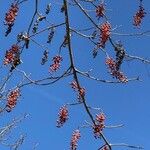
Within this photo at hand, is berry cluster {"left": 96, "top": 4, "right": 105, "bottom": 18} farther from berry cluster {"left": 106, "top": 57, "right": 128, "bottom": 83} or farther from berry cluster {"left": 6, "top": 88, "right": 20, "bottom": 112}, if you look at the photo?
berry cluster {"left": 6, "top": 88, "right": 20, "bottom": 112}

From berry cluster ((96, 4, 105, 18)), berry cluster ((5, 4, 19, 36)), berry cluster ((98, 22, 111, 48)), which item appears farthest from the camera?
berry cluster ((96, 4, 105, 18))

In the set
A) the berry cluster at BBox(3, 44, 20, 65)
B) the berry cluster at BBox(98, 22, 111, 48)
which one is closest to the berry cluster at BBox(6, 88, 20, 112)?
the berry cluster at BBox(3, 44, 20, 65)

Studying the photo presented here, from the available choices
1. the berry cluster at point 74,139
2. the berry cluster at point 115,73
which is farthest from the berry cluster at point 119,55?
the berry cluster at point 74,139

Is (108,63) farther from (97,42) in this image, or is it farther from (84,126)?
(84,126)

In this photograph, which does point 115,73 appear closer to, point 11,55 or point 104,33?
point 104,33

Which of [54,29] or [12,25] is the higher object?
[54,29]

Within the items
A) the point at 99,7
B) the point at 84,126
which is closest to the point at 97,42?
the point at 99,7

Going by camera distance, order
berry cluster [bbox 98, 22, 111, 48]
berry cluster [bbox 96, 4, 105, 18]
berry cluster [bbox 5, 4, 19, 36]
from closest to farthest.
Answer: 1. berry cluster [bbox 5, 4, 19, 36]
2. berry cluster [bbox 98, 22, 111, 48]
3. berry cluster [bbox 96, 4, 105, 18]
